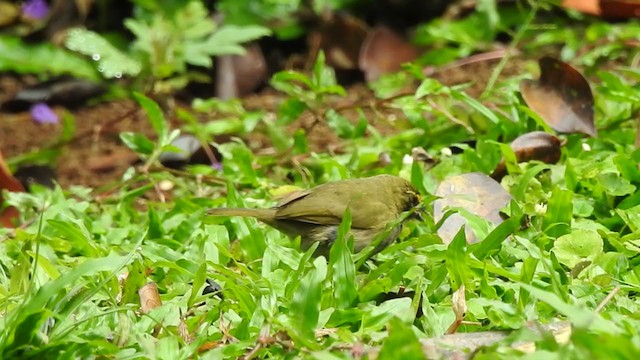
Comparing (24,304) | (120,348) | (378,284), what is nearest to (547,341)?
(378,284)

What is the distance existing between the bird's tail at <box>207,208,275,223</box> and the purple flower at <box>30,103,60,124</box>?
10.1ft

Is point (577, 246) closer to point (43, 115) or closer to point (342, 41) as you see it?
point (342, 41)

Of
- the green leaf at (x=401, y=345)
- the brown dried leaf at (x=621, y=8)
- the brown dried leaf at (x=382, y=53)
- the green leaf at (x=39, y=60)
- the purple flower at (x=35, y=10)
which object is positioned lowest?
the green leaf at (x=39, y=60)

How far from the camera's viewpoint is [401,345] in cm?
250

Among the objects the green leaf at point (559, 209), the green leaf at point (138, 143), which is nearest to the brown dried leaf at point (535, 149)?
the green leaf at point (559, 209)

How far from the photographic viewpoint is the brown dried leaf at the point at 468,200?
3818 mm

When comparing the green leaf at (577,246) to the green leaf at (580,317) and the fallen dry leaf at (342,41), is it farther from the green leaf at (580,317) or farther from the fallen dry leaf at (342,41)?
the fallen dry leaf at (342,41)

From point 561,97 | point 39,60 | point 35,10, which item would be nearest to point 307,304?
point 561,97

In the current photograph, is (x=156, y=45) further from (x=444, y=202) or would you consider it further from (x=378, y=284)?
(x=378, y=284)

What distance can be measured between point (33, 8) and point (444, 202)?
415 centimetres

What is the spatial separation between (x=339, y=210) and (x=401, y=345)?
133 centimetres

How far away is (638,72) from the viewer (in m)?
4.62

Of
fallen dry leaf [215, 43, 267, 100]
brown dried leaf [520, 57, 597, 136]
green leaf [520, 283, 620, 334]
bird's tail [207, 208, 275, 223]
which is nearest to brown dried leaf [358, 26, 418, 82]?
fallen dry leaf [215, 43, 267, 100]

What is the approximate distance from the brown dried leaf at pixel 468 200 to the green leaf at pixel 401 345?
1246mm
